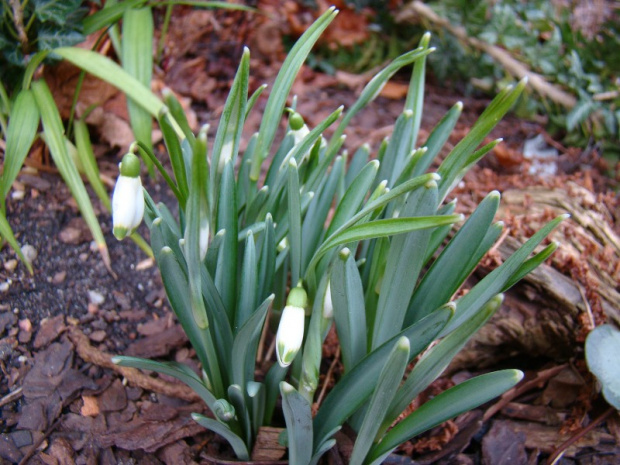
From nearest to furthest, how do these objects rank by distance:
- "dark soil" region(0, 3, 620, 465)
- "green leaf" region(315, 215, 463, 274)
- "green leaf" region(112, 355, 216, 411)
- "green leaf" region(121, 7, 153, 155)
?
"green leaf" region(315, 215, 463, 274)
"green leaf" region(112, 355, 216, 411)
"dark soil" region(0, 3, 620, 465)
"green leaf" region(121, 7, 153, 155)

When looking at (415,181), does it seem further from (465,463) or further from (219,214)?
(465,463)

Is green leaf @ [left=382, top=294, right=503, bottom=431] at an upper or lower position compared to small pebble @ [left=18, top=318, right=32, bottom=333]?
upper

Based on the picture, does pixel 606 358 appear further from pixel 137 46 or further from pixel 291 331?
pixel 137 46

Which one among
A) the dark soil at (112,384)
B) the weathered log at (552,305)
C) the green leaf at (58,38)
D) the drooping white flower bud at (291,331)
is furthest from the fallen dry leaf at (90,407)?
the green leaf at (58,38)

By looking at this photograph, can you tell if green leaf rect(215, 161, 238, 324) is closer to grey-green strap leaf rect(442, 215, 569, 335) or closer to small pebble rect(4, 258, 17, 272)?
grey-green strap leaf rect(442, 215, 569, 335)

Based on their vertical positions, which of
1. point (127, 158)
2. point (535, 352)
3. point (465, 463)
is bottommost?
point (465, 463)

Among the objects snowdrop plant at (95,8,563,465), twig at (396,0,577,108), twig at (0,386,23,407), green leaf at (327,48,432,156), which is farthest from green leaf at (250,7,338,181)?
twig at (396,0,577,108)

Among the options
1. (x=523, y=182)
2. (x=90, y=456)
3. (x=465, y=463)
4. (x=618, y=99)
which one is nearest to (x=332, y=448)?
(x=465, y=463)
